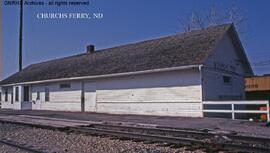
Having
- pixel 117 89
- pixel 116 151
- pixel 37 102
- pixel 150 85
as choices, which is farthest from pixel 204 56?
pixel 37 102

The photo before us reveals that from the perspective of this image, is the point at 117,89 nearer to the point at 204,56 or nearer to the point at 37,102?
the point at 204,56

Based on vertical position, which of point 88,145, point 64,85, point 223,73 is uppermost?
point 223,73

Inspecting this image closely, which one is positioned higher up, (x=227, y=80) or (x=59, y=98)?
(x=227, y=80)

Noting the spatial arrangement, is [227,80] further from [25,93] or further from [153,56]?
[25,93]

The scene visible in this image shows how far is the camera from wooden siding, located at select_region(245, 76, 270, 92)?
1058 inches

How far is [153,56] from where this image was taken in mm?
23266

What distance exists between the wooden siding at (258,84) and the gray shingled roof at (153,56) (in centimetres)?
682

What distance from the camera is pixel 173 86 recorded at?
66.7 feet

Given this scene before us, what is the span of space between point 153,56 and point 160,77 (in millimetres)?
2604

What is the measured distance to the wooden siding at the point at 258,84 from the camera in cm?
2688

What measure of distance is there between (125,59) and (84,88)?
4285 millimetres

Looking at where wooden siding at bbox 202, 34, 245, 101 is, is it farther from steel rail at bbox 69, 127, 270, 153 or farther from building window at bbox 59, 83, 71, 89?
building window at bbox 59, 83, 71, 89

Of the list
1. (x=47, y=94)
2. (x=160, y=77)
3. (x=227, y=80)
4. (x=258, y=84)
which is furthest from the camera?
(x=47, y=94)

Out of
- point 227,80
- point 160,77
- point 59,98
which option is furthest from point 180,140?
point 59,98
